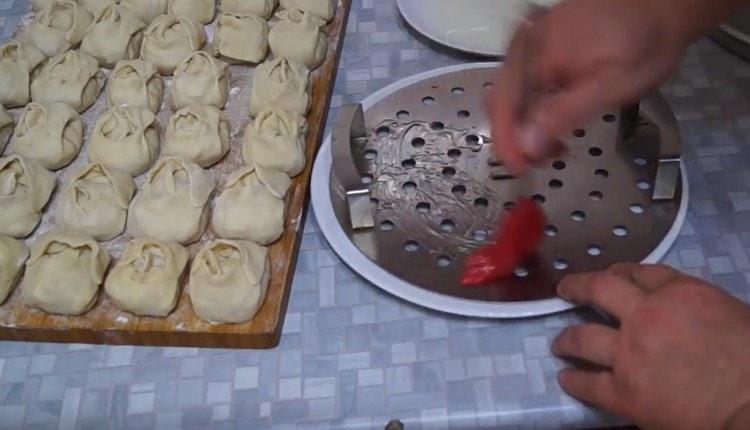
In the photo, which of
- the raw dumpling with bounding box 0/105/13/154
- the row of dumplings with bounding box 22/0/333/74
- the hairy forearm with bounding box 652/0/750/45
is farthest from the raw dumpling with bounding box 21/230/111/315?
the hairy forearm with bounding box 652/0/750/45

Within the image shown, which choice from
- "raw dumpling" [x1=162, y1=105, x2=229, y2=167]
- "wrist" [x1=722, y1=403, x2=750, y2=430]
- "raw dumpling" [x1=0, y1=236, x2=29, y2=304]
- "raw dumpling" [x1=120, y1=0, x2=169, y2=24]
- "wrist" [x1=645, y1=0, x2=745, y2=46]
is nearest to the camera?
"wrist" [x1=722, y1=403, x2=750, y2=430]

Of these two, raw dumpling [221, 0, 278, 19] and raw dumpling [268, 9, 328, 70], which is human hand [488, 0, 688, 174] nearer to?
raw dumpling [268, 9, 328, 70]

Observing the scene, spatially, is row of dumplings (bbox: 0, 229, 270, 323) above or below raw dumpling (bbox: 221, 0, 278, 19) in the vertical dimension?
below

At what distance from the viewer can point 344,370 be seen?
75 cm

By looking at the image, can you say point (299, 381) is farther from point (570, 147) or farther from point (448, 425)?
point (570, 147)

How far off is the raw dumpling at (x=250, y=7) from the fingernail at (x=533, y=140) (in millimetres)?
575

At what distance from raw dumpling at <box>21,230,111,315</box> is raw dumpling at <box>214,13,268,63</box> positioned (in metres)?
0.34

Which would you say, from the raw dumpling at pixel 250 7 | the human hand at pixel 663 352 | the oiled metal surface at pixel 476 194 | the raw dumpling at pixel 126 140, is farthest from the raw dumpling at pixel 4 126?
the human hand at pixel 663 352

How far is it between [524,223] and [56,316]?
477 mm

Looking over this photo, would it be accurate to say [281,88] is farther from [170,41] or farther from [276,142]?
[170,41]

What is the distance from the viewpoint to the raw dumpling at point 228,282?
77 cm

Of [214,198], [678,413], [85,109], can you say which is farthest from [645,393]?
[85,109]

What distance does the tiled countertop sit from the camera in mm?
717

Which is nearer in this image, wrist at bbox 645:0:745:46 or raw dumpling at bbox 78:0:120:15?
wrist at bbox 645:0:745:46
